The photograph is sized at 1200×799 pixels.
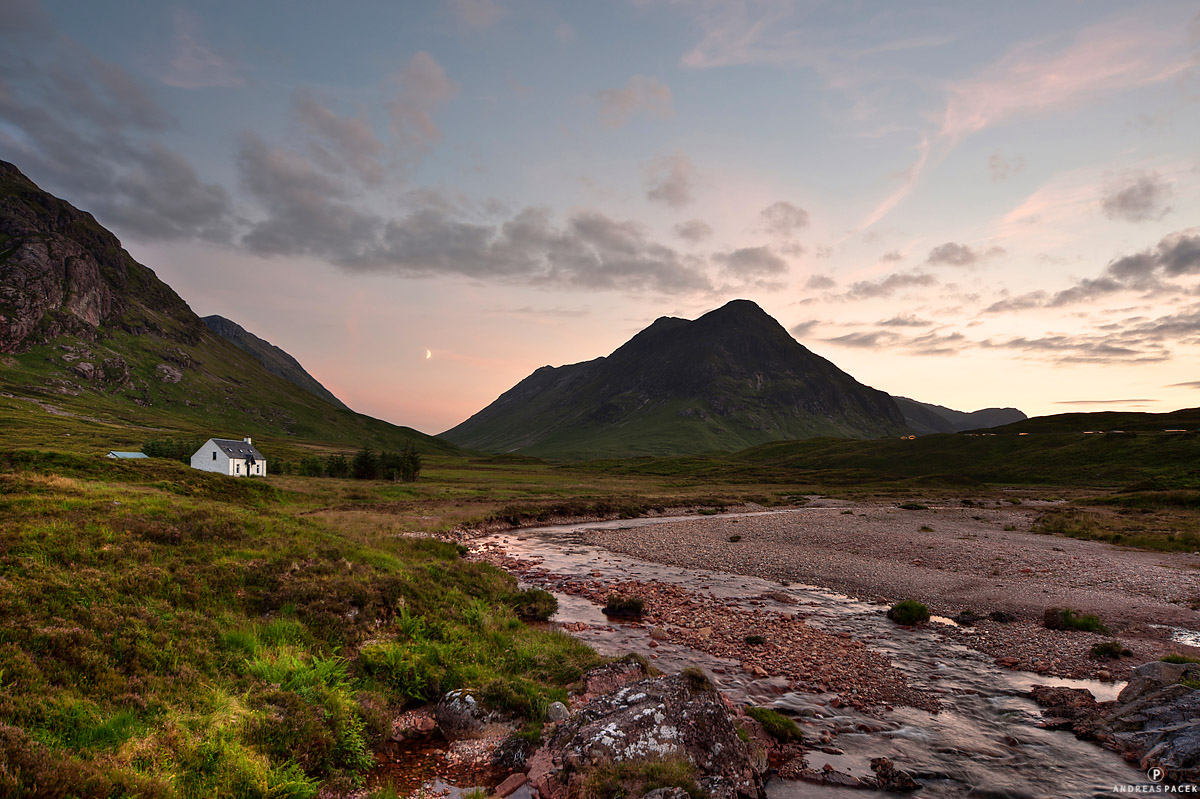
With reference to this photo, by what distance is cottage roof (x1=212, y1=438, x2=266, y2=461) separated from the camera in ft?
295

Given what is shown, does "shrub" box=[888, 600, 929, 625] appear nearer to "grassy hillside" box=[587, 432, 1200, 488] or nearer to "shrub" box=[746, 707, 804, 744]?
"shrub" box=[746, 707, 804, 744]

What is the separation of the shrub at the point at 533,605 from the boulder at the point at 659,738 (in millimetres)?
11269

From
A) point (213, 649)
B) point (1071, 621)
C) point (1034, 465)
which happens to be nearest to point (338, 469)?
point (213, 649)

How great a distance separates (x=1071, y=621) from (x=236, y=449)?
112 meters

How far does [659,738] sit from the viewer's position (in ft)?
37.1

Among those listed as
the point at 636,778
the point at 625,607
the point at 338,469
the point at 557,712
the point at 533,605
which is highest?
the point at 636,778

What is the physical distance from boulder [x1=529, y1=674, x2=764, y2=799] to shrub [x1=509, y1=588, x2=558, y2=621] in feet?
37.0

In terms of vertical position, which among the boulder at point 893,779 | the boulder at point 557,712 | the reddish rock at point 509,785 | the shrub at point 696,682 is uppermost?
the shrub at point 696,682

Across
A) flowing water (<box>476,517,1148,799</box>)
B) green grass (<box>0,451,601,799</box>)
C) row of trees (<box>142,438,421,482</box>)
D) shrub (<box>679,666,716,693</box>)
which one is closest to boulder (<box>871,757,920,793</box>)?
flowing water (<box>476,517,1148,799</box>)

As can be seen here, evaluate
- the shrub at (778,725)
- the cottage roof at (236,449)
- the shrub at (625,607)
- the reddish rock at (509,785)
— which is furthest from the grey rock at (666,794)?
the cottage roof at (236,449)

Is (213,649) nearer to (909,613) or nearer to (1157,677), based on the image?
(1157,677)

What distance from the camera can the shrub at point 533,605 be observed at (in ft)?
77.5

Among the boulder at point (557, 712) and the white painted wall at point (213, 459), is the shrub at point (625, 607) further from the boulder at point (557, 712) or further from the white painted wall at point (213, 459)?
the white painted wall at point (213, 459)

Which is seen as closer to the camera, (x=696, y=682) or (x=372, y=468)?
(x=696, y=682)
